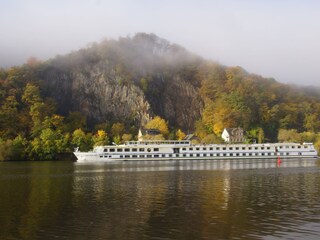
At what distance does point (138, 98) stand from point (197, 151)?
6487 centimetres

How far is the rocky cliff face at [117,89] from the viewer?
6870 inches

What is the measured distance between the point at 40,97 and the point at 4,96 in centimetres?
1322

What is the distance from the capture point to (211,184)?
160 ft

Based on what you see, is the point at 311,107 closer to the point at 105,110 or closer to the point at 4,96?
the point at 105,110

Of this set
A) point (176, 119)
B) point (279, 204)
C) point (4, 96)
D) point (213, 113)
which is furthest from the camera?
point (176, 119)

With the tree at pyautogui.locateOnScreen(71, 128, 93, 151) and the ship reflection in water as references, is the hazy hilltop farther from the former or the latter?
the ship reflection in water

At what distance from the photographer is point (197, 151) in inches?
4651

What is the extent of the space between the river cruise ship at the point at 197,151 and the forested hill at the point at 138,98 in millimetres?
28282

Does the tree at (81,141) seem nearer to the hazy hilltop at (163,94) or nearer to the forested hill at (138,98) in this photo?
the forested hill at (138,98)

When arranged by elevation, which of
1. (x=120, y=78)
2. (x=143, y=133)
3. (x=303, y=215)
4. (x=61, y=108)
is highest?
(x=120, y=78)

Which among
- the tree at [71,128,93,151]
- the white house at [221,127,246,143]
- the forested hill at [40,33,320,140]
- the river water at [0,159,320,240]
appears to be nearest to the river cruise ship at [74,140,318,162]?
the tree at [71,128,93,151]

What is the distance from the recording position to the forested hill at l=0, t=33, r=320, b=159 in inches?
5925

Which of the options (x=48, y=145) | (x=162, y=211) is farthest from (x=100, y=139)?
(x=162, y=211)

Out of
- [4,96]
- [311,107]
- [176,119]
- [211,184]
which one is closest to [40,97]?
[4,96]
